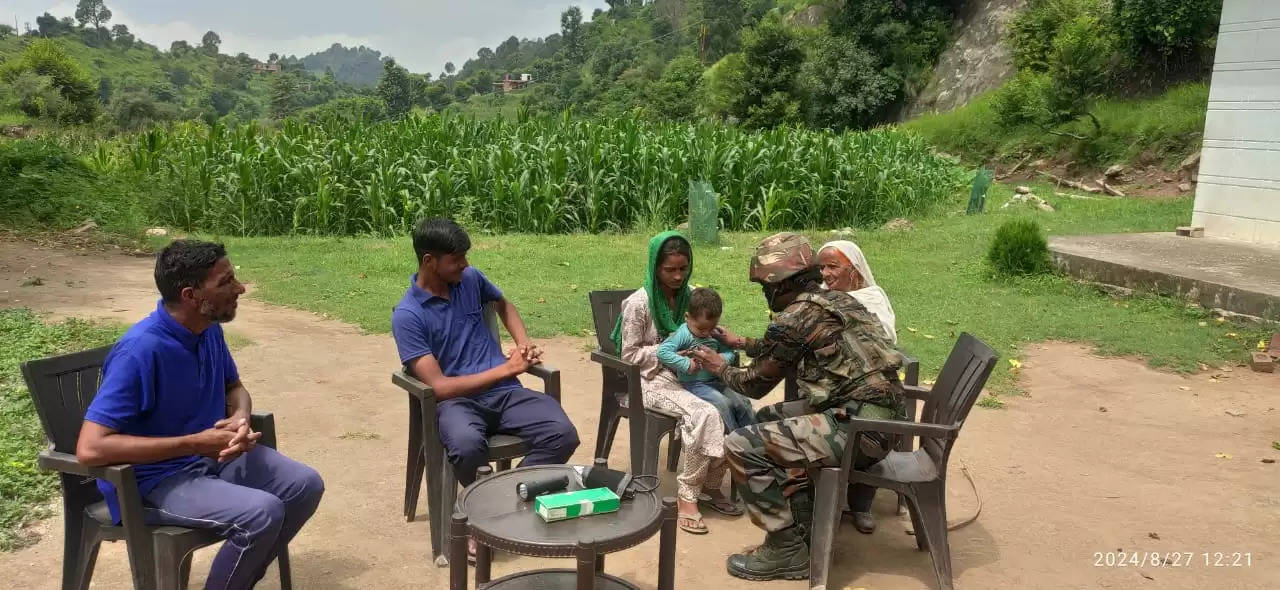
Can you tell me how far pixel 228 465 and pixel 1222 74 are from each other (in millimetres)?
11558

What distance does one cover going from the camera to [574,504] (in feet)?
9.41

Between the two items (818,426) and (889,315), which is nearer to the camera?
(818,426)

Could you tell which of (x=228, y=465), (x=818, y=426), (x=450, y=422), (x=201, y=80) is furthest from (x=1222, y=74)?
(x=201, y=80)

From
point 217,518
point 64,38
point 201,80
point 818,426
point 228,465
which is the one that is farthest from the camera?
point 201,80

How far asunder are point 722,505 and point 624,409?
2.27 ft

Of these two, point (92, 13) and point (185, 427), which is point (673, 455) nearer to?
point (185, 427)

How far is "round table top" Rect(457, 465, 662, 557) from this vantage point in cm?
269

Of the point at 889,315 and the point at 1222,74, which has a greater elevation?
the point at 1222,74

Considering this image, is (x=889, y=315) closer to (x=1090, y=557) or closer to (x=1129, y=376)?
(x=1090, y=557)

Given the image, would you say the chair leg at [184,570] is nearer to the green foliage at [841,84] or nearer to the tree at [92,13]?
the green foliage at [841,84]

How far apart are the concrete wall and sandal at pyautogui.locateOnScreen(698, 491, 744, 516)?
9.02 m

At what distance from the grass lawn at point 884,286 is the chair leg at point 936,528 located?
10.3 ft

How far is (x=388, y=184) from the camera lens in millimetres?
13648

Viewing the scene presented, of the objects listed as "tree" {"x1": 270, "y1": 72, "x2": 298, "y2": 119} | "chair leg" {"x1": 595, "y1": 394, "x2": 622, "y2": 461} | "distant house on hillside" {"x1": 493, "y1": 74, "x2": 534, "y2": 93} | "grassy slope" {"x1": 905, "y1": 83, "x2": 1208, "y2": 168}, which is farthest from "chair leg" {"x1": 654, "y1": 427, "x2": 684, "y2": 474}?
"distant house on hillside" {"x1": 493, "y1": 74, "x2": 534, "y2": 93}
